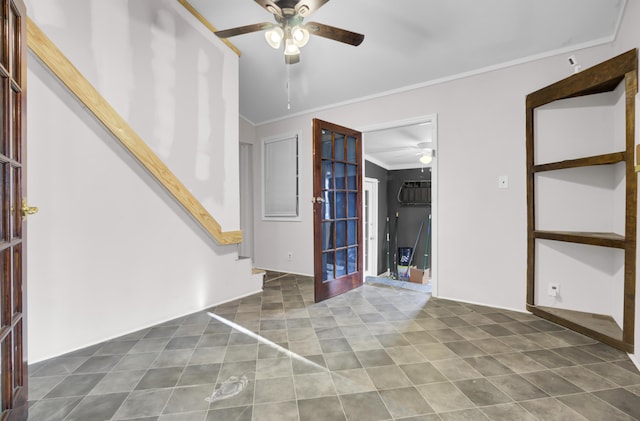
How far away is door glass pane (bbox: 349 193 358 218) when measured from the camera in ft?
11.2

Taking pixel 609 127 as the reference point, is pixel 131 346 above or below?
below

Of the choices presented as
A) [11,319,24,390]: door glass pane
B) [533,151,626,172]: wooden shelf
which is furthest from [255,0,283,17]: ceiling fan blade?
[533,151,626,172]: wooden shelf

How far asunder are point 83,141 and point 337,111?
2.78 metres

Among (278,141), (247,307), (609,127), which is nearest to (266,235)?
(278,141)

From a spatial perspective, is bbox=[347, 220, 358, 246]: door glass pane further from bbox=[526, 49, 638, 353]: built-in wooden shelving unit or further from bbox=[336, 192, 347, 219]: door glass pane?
bbox=[526, 49, 638, 353]: built-in wooden shelving unit

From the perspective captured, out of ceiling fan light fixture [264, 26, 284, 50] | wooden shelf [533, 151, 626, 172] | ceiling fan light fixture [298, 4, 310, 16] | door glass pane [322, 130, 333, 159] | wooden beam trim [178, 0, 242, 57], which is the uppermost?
wooden beam trim [178, 0, 242, 57]

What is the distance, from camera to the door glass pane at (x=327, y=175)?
3.07 metres

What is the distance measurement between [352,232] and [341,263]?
42 cm

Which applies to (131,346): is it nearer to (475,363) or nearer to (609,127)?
(475,363)

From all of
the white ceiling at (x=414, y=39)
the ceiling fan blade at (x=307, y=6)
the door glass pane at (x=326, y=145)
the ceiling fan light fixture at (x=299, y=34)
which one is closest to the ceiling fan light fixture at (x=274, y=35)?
the ceiling fan light fixture at (x=299, y=34)

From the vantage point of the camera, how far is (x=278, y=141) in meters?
4.32

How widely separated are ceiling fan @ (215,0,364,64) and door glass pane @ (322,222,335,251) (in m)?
1.69

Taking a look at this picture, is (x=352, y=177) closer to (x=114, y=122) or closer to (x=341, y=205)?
(x=341, y=205)

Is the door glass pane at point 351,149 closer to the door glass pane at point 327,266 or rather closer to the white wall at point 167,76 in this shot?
the door glass pane at point 327,266
